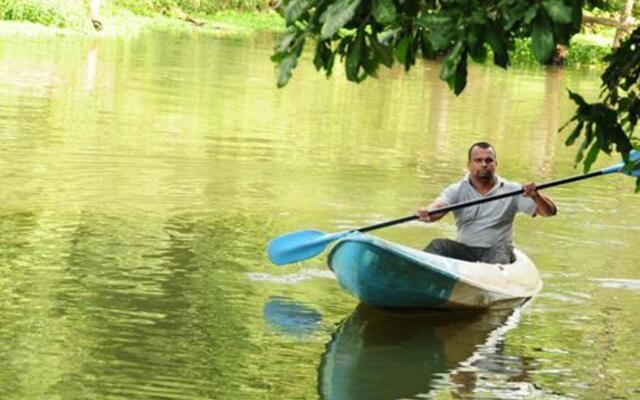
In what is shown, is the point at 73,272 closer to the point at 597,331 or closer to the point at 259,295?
the point at 259,295

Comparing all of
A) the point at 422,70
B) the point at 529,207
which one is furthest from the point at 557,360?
the point at 422,70

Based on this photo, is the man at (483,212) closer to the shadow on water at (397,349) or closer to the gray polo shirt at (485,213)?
the gray polo shirt at (485,213)

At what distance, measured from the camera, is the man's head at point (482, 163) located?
10.2 metres

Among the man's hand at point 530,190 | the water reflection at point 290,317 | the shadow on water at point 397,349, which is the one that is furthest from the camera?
the man's hand at point 530,190

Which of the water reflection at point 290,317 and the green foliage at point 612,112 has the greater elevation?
the green foliage at point 612,112

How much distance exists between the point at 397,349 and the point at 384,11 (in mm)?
5282

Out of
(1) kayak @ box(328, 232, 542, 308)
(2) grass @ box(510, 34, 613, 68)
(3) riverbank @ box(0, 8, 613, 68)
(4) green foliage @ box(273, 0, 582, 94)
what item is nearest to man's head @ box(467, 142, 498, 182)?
(1) kayak @ box(328, 232, 542, 308)

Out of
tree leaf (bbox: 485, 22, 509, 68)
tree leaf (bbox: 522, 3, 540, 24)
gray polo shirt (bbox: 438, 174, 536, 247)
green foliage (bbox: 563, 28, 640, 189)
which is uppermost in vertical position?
tree leaf (bbox: 522, 3, 540, 24)

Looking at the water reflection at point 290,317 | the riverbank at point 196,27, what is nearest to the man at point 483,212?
the water reflection at point 290,317

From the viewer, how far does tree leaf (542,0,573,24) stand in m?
3.85

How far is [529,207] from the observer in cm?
1040

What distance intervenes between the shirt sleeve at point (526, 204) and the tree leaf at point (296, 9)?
20.7 feet

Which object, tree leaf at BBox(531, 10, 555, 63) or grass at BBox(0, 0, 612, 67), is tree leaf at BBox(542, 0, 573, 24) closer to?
tree leaf at BBox(531, 10, 555, 63)

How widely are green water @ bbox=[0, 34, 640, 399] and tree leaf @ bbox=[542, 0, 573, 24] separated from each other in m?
4.28
